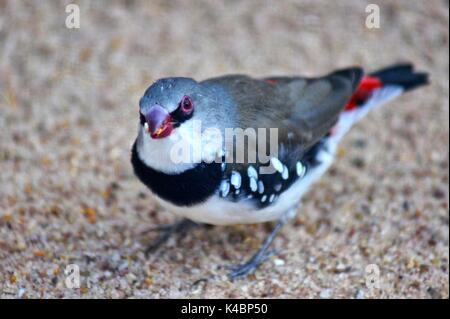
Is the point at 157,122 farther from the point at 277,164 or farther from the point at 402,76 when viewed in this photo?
the point at 402,76

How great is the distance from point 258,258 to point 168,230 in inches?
25.0

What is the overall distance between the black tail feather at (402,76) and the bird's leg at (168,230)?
5.55 ft

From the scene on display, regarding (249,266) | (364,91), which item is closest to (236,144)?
(249,266)

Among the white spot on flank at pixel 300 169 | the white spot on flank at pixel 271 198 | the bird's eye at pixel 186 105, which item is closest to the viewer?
the bird's eye at pixel 186 105

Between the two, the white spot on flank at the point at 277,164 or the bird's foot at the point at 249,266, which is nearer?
the white spot on flank at the point at 277,164

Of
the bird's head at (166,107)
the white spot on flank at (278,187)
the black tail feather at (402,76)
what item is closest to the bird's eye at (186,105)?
the bird's head at (166,107)

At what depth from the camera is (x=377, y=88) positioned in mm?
4957

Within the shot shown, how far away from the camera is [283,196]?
4.16 metres

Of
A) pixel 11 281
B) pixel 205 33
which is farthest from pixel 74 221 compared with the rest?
pixel 205 33

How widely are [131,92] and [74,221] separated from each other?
56.1 inches

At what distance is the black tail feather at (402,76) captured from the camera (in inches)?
197

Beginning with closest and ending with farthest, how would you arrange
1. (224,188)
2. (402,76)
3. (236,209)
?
1. (224,188)
2. (236,209)
3. (402,76)

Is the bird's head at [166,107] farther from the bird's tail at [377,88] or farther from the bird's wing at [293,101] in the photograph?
the bird's tail at [377,88]
